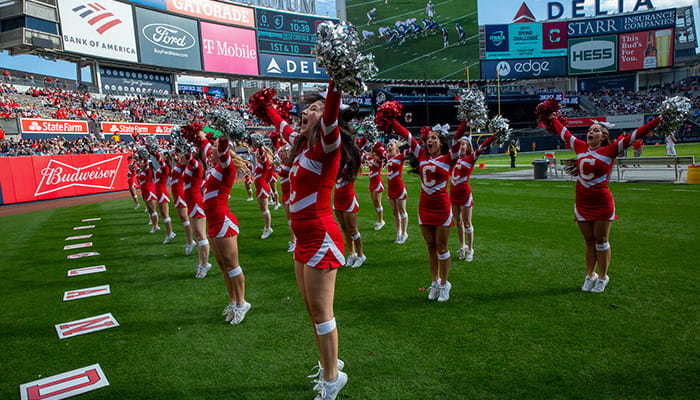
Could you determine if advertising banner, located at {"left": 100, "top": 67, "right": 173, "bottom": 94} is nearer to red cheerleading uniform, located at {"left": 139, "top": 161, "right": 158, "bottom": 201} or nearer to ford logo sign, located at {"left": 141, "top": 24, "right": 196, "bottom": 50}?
ford logo sign, located at {"left": 141, "top": 24, "right": 196, "bottom": 50}

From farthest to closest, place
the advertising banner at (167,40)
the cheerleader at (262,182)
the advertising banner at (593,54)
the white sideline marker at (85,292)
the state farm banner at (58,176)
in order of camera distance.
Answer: the advertising banner at (593,54), the advertising banner at (167,40), the state farm banner at (58,176), the cheerleader at (262,182), the white sideline marker at (85,292)

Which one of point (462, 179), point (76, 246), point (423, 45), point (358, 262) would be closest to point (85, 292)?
point (358, 262)

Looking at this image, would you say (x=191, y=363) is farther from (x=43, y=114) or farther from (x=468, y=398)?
(x=43, y=114)

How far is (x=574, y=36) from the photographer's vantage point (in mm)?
56312

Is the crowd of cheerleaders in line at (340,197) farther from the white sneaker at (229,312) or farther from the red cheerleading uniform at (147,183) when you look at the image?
the red cheerleading uniform at (147,183)

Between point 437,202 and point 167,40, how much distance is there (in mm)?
42533

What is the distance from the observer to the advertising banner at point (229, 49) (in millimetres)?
42781

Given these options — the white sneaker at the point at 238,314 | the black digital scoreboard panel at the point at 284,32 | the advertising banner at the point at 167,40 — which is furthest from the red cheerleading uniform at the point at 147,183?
the black digital scoreboard panel at the point at 284,32

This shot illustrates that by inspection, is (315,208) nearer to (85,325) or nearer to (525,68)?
(85,325)

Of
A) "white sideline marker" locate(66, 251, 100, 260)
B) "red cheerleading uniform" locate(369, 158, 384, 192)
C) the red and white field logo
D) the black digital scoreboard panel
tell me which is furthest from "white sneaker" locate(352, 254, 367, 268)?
the black digital scoreboard panel

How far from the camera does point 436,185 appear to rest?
482 centimetres

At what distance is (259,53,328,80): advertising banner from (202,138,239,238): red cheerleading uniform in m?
45.2

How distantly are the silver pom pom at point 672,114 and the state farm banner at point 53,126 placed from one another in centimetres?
3154

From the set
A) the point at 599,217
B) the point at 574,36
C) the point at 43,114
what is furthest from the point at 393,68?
the point at 599,217
